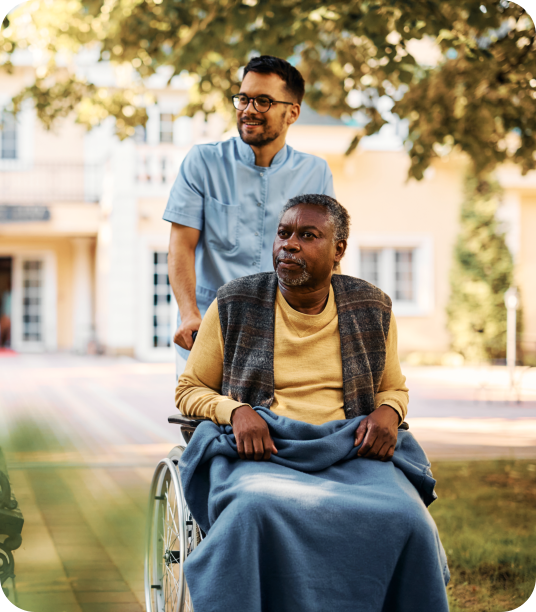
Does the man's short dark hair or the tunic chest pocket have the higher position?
the man's short dark hair

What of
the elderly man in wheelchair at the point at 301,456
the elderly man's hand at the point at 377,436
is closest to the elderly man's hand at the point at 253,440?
the elderly man in wheelchair at the point at 301,456

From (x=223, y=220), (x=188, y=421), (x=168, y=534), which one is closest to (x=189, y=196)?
(x=223, y=220)

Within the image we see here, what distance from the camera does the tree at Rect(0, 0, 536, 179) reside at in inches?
185

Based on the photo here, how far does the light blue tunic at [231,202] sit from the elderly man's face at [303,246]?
573 millimetres

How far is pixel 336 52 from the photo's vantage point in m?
6.23

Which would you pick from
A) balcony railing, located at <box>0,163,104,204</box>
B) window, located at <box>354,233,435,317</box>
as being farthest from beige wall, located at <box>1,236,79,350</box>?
window, located at <box>354,233,435,317</box>

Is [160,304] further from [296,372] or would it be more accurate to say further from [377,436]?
[377,436]

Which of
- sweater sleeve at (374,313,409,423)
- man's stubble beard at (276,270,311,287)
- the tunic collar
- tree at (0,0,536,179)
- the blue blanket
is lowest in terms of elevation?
the blue blanket

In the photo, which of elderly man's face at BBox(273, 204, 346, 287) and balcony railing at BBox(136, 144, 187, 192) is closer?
elderly man's face at BBox(273, 204, 346, 287)

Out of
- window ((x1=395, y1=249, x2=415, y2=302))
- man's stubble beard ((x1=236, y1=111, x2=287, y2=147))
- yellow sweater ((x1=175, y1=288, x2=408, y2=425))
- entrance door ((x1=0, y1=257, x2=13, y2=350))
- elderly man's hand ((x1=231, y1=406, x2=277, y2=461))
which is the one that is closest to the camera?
elderly man's hand ((x1=231, y1=406, x2=277, y2=461))

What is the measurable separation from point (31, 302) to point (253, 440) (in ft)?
59.7

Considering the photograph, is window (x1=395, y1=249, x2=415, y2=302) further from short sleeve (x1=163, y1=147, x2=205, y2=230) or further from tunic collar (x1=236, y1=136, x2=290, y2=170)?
short sleeve (x1=163, y1=147, x2=205, y2=230)

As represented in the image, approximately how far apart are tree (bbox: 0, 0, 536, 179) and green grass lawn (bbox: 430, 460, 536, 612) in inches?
90.2

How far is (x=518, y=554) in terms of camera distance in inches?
148
